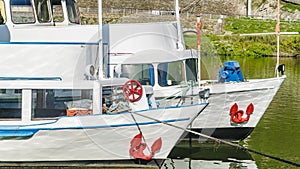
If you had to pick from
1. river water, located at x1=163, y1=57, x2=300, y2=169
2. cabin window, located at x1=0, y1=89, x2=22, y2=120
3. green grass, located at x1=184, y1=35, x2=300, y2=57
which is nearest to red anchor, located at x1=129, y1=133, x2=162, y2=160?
river water, located at x1=163, y1=57, x2=300, y2=169

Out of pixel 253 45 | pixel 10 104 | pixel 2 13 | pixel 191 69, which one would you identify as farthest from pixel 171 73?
pixel 253 45

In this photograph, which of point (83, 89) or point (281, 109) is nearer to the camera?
point (83, 89)

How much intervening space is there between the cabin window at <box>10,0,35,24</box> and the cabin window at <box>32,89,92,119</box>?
230 centimetres

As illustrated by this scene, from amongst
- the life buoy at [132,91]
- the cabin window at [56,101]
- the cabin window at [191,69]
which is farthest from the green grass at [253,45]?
the life buoy at [132,91]

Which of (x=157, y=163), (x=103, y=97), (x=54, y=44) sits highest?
(x=54, y=44)

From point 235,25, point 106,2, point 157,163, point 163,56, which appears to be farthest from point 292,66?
point 157,163

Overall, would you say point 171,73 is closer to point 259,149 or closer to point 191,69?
point 191,69

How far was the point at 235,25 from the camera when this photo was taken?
5741 centimetres

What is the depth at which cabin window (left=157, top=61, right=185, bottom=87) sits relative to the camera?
17.4 meters

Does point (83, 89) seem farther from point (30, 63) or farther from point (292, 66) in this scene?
point (292, 66)

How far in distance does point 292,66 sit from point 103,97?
96.0 feet

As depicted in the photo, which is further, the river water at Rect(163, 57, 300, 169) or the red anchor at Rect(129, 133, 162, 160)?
the river water at Rect(163, 57, 300, 169)

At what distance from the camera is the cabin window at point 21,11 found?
15.8m

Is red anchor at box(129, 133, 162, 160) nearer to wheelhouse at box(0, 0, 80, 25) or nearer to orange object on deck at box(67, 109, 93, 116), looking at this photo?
orange object on deck at box(67, 109, 93, 116)
